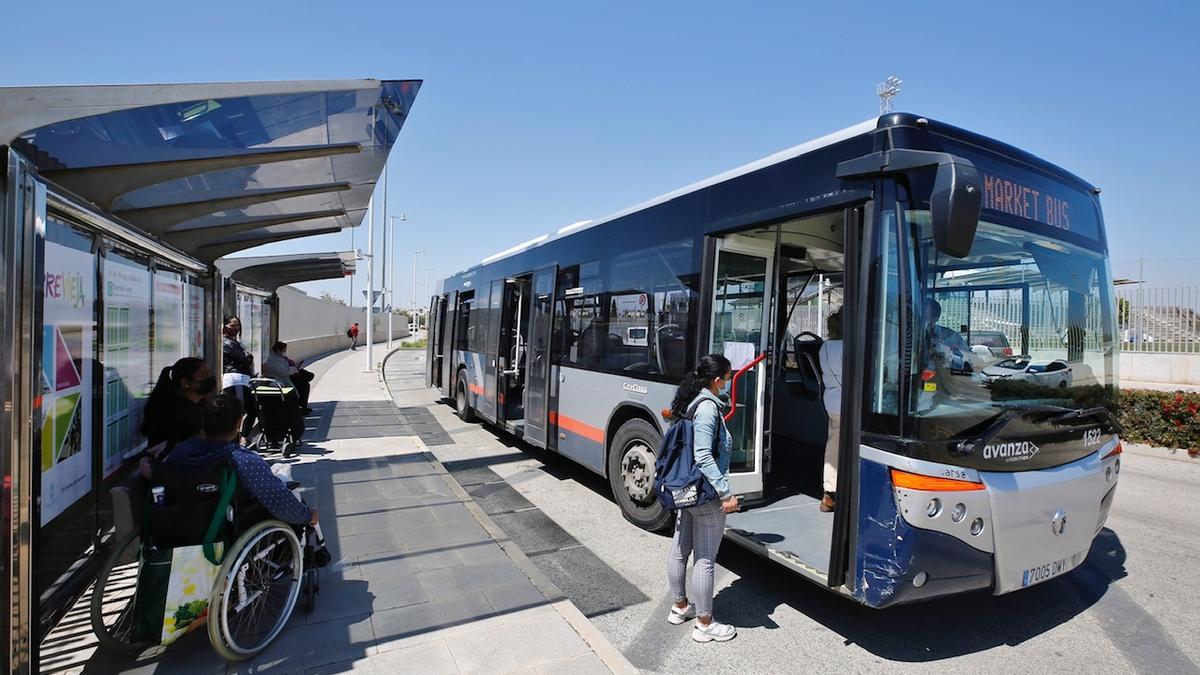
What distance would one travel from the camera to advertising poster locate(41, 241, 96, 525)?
347cm

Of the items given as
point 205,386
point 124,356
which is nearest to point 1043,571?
point 205,386

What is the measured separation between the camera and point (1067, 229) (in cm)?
398

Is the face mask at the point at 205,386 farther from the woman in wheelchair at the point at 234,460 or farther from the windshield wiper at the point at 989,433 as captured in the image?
the windshield wiper at the point at 989,433

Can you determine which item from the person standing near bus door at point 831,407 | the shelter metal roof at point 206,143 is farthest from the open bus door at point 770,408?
the shelter metal roof at point 206,143

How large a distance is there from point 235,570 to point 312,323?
28112 mm

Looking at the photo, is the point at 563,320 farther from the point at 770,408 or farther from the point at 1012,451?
the point at 1012,451

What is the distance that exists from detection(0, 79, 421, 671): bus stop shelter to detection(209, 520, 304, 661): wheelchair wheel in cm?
75

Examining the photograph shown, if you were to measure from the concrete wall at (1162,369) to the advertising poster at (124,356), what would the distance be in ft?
63.3

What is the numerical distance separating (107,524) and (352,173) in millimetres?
3513

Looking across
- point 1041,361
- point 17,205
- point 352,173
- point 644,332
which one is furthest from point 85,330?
point 1041,361

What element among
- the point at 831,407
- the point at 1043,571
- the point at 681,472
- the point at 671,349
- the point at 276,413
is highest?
the point at 671,349

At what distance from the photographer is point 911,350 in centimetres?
326

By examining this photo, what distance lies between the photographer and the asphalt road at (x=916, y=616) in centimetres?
353

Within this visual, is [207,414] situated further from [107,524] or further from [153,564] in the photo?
[107,524]
